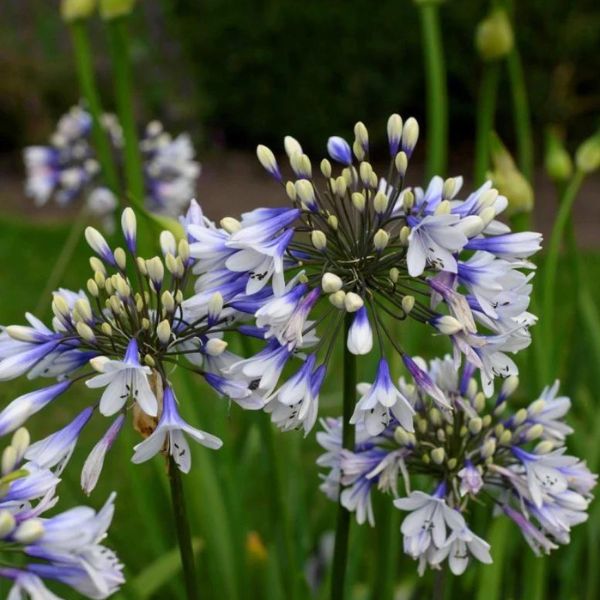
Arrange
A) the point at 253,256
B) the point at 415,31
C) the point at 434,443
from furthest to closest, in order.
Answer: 1. the point at 415,31
2. the point at 434,443
3. the point at 253,256

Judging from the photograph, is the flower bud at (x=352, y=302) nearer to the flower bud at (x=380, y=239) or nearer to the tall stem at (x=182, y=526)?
the flower bud at (x=380, y=239)

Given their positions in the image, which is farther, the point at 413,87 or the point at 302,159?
the point at 413,87

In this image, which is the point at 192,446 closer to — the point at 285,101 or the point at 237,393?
the point at 237,393

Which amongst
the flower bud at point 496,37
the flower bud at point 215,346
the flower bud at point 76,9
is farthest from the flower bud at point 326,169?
the flower bud at point 76,9

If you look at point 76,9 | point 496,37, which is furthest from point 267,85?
point 496,37

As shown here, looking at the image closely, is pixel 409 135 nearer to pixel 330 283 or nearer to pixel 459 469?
pixel 330 283

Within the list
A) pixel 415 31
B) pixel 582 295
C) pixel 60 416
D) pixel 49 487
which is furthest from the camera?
pixel 415 31

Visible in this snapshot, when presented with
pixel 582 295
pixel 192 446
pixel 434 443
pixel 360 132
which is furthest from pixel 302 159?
pixel 582 295
